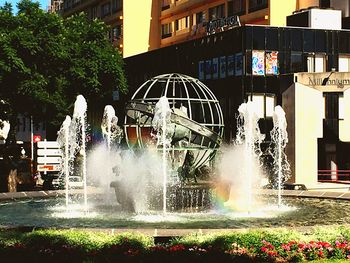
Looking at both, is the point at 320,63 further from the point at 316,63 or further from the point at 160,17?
the point at 160,17

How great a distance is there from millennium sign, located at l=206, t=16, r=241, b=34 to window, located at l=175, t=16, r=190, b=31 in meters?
8.93

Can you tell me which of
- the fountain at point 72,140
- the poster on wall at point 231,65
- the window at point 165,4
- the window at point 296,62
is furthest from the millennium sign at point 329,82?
the window at point 165,4

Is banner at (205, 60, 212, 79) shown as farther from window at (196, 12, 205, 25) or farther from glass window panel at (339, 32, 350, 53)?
window at (196, 12, 205, 25)

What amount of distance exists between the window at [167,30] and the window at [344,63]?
21.8m

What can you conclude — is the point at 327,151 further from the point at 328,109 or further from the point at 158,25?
the point at 158,25

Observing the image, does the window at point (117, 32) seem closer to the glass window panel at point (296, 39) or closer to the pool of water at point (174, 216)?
the glass window panel at point (296, 39)

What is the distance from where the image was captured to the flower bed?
11.9m

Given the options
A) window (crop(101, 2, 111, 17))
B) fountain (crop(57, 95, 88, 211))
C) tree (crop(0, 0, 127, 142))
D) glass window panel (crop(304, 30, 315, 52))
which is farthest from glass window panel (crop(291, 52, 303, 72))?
window (crop(101, 2, 111, 17))

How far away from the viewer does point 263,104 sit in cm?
4591

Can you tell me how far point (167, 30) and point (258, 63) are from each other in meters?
22.0

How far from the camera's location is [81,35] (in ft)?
130

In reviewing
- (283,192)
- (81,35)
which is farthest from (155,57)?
(283,192)

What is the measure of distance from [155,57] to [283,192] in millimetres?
31707

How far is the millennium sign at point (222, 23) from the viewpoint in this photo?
4934cm
